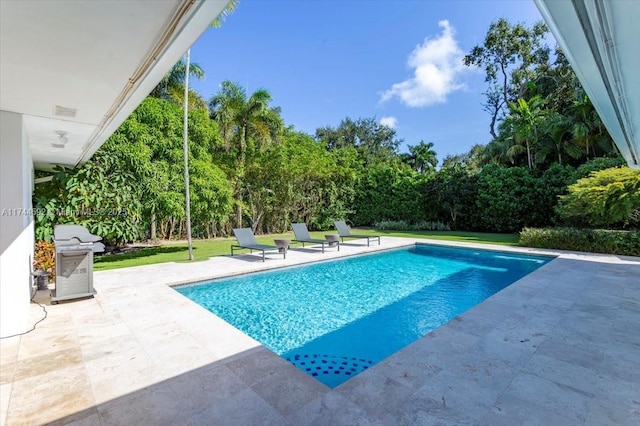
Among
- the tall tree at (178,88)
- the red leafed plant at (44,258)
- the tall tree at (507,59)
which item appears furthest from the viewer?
the tall tree at (507,59)

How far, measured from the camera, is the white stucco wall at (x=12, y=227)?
3.96 metres

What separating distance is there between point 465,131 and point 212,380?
38650 mm

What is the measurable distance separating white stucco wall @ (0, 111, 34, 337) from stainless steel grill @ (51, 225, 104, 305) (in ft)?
3.53

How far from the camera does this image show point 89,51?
251cm

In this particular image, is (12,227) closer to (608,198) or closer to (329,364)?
(329,364)

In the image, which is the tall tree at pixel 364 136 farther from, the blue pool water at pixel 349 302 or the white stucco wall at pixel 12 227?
the white stucco wall at pixel 12 227

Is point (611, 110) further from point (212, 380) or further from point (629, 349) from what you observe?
point (212, 380)

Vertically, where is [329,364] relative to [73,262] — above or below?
below

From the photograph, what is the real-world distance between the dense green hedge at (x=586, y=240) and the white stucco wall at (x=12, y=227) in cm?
1452

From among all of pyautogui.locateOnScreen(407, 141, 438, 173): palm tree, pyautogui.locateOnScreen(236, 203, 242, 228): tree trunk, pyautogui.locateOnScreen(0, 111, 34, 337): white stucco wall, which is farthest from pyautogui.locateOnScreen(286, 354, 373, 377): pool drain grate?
pyautogui.locateOnScreen(407, 141, 438, 173): palm tree

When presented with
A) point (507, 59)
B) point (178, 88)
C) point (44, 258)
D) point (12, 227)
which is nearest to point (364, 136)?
point (507, 59)

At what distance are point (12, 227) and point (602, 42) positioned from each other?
628 centimetres

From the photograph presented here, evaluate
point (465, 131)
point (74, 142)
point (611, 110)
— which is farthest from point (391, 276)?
point (465, 131)

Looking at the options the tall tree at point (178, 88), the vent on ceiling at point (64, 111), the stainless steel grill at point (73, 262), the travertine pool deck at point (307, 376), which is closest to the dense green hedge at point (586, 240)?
the travertine pool deck at point (307, 376)
